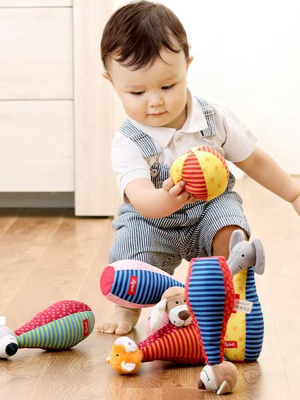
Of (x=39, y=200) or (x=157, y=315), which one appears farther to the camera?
(x=39, y=200)

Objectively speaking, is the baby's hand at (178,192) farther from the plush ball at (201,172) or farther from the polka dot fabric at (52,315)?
the polka dot fabric at (52,315)

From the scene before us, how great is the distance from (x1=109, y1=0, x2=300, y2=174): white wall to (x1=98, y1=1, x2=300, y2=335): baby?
50.6 inches

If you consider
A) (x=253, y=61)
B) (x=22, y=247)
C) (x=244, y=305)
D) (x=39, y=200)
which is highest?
(x=244, y=305)

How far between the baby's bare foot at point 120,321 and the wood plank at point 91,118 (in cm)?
86

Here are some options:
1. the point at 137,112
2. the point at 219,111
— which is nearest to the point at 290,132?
the point at 219,111

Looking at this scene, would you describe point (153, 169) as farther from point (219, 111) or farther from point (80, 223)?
point (80, 223)

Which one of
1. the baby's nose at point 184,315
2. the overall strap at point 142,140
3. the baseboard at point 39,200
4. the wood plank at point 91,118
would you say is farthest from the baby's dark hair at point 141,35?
the baseboard at point 39,200

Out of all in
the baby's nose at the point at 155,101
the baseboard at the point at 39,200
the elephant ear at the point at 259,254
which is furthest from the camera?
the baseboard at the point at 39,200

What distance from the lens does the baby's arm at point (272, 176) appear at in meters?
1.29

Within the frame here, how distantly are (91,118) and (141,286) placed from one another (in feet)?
3.25

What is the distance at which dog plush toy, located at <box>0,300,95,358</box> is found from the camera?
111cm

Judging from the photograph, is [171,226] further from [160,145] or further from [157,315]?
[157,315]

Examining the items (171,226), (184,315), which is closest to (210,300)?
(184,315)

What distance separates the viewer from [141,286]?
117 centimetres
